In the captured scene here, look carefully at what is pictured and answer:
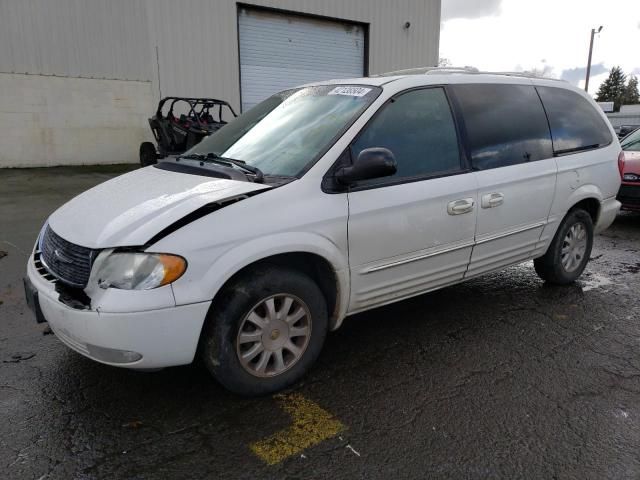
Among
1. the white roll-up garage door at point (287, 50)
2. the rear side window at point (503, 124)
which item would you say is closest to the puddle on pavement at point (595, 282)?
the rear side window at point (503, 124)

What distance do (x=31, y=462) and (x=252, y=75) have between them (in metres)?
13.9

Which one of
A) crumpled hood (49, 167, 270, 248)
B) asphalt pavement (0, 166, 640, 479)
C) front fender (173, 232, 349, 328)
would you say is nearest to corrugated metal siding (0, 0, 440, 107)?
asphalt pavement (0, 166, 640, 479)

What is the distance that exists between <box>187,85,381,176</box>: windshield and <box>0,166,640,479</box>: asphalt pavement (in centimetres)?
134

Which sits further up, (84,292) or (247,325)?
(84,292)

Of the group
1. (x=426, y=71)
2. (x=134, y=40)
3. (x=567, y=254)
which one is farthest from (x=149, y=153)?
(x=567, y=254)

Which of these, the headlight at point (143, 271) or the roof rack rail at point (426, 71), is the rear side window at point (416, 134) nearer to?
the roof rack rail at point (426, 71)

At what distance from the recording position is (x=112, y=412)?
2709 millimetres

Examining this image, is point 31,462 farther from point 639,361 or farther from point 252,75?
point 252,75

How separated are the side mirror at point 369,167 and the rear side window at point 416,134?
170 millimetres

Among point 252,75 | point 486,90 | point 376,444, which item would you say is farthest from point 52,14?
point 376,444

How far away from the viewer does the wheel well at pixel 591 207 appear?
457 centimetres

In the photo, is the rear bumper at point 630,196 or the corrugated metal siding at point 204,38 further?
the corrugated metal siding at point 204,38

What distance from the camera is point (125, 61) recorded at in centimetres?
1356

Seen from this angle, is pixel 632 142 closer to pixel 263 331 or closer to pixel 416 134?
pixel 416 134
